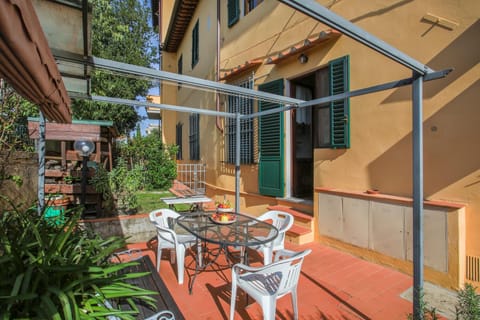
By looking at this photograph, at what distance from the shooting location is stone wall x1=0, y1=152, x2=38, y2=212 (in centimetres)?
393

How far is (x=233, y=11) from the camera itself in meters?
6.59

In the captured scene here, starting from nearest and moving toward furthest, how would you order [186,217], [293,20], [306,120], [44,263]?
1. [44,263]
2. [186,217]
3. [293,20]
4. [306,120]

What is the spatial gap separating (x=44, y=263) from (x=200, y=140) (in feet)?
24.9

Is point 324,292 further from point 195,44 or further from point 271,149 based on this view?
point 195,44

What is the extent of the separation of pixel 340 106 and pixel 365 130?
58cm

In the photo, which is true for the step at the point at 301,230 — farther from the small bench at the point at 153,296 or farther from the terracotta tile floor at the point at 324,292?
the small bench at the point at 153,296

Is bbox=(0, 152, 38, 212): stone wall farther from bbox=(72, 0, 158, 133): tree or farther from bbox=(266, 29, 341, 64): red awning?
bbox=(72, 0, 158, 133): tree

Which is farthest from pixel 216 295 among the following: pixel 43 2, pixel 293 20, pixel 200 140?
pixel 200 140

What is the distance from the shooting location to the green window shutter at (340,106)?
405 centimetres

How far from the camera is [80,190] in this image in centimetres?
471

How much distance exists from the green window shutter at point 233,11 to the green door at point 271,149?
2.25 metres

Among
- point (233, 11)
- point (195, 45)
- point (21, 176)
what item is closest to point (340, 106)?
point (233, 11)

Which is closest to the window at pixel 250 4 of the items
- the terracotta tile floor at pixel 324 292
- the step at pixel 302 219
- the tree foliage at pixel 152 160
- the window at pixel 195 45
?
the window at pixel 195 45

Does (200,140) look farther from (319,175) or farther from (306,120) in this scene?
(319,175)
